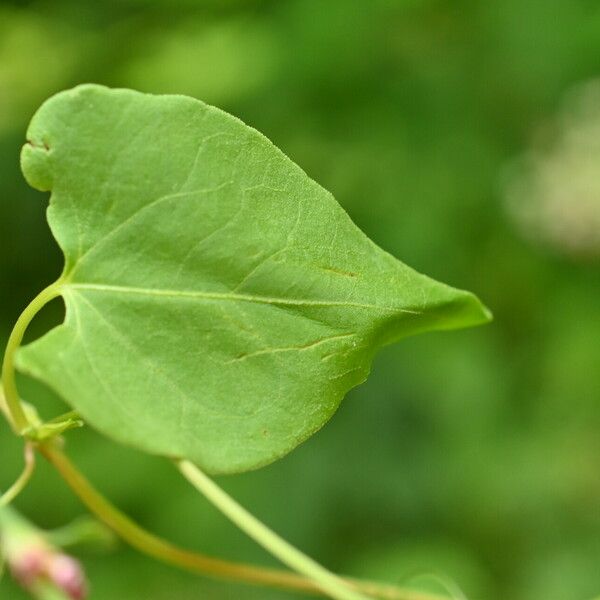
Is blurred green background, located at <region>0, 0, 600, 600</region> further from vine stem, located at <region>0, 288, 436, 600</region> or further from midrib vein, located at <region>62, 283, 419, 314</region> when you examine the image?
midrib vein, located at <region>62, 283, 419, 314</region>

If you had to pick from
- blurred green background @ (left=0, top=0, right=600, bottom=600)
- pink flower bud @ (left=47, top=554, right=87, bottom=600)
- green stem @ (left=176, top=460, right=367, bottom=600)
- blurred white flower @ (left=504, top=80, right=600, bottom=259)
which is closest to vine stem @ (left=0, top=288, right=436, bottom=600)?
green stem @ (left=176, top=460, right=367, bottom=600)

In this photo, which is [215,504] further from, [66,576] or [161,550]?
[66,576]

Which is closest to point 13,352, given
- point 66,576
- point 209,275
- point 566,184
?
point 209,275

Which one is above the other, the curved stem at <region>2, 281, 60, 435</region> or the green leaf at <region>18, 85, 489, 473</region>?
the green leaf at <region>18, 85, 489, 473</region>

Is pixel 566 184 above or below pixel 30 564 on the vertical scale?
above

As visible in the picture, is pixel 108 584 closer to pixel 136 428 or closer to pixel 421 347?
pixel 421 347

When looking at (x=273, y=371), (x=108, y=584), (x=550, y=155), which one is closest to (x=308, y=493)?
(x=108, y=584)

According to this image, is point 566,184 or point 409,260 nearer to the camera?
point 409,260
